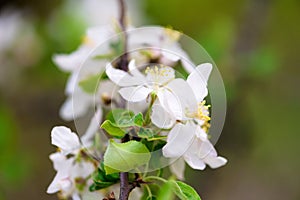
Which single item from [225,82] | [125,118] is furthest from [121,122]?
[225,82]

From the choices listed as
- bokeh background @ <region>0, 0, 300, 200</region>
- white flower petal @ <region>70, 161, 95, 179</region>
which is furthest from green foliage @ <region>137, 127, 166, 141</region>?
bokeh background @ <region>0, 0, 300, 200</region>

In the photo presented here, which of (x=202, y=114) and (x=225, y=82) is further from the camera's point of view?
(x=225, y=82)

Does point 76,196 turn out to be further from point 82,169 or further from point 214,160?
point 214,160

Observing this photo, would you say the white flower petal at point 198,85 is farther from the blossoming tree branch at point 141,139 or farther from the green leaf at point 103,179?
the green leaf at point 103,179

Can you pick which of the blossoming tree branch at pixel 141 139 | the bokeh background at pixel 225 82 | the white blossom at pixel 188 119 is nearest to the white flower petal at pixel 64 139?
the blossoming tree branch at pixel 141 139

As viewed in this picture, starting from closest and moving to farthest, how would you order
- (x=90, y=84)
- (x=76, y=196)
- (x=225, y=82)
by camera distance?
(x=76, y=196)
(x=90, y=84)
(x=225, y=82)

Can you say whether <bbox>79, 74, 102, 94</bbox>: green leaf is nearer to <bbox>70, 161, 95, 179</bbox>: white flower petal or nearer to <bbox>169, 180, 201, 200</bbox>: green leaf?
<bbox>70, 161, 95, 179</bbox>: white flower petal

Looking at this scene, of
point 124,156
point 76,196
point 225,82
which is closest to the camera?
point 124,156

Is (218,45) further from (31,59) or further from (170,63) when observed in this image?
(170,63)
